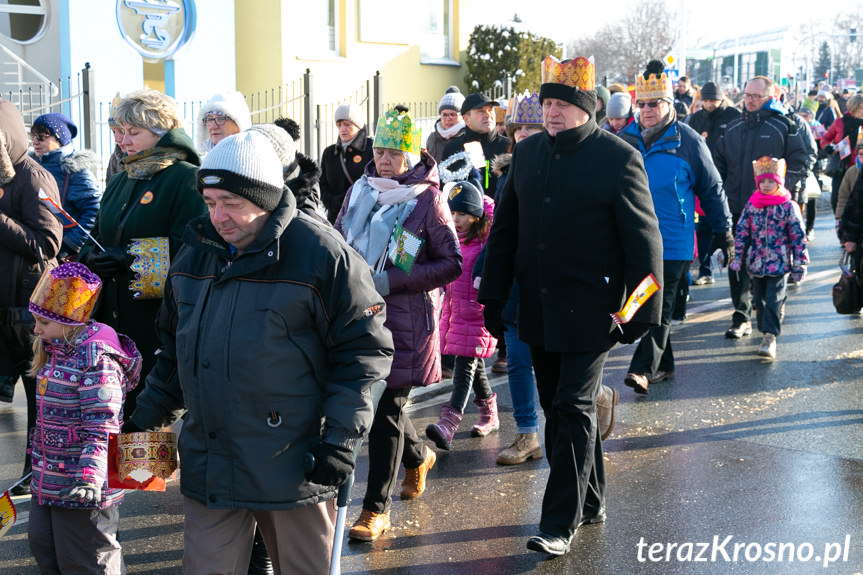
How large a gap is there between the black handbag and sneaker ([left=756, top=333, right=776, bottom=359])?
35.2 inches

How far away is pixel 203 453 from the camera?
3.27m

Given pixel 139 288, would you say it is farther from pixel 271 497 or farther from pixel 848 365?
pixel 848 365

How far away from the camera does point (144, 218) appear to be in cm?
457

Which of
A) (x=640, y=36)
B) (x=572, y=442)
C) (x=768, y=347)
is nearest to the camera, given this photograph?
(x=572, y=442)

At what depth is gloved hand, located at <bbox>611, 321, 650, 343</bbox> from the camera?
→ 15.3ft

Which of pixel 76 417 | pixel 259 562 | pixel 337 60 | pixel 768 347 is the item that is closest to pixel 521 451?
pixel 259 562

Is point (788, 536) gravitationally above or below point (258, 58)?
below

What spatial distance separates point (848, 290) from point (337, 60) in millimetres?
14664

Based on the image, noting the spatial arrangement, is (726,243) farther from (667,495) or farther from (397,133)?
(397,133)

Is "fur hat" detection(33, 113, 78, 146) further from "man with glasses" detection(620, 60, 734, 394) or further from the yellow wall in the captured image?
the yellow wall

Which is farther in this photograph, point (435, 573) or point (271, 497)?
point (435, 573)

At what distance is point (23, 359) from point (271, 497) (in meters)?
3.14

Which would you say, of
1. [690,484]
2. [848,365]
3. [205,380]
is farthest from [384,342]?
[848,365]

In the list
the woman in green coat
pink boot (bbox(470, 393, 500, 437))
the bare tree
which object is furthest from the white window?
the bare tree
